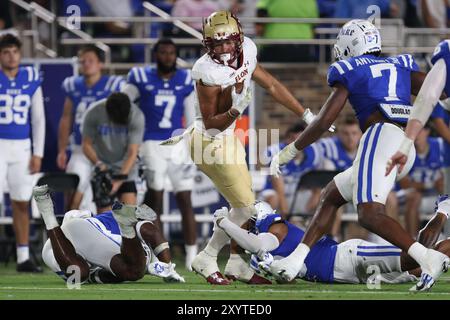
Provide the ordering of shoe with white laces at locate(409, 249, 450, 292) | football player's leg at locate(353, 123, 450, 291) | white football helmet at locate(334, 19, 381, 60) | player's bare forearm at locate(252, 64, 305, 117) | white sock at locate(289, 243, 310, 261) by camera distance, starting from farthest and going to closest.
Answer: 1. player's bare forearm at locate(252, 64, 305, 117)
2. white football helmet at locate(334, 19, 381, 60)
3. white sock at locate(289, 243, 310, 261)
4. football player's leg at locate(353, 123, 450, 291)
5. shoe with white laces at locate(409, 249, 450, 292)

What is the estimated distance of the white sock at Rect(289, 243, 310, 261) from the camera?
8.38 meters

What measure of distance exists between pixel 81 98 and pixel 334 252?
5.02m

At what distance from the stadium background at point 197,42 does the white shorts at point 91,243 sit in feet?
13.9

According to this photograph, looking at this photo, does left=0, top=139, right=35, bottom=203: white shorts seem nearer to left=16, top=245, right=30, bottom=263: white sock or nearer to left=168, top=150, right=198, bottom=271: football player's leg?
left=16, top=245, right=30, bottom=263: white sock

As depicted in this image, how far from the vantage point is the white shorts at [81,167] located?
13.0m

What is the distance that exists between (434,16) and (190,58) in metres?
2.97

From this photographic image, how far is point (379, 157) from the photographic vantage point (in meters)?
8.30

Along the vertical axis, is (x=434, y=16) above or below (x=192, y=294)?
above

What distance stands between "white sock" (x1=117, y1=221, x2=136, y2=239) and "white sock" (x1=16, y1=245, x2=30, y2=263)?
3063 mm

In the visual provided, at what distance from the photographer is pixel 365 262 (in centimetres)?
877

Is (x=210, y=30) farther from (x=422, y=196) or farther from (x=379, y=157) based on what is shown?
(x=422, y=196)

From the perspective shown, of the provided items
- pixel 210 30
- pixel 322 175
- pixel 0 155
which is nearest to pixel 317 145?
pixel 322 175

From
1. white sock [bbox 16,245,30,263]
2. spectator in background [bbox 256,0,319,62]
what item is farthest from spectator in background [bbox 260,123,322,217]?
white sock [bbox 16,245,30,263]

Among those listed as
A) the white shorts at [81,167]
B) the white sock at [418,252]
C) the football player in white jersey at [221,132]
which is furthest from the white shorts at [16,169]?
the white sock at [418,252]
